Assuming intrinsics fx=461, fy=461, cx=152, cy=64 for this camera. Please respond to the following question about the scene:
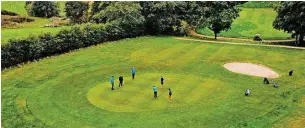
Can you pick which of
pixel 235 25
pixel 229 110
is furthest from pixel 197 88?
pixel 235 25

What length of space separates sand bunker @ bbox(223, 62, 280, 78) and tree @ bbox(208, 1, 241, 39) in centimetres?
1618

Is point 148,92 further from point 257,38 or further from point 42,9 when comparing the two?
point 42,9

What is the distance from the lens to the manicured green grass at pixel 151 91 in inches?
1745

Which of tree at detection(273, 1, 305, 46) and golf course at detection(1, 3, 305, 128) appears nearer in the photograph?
golf course at detection(1, 3, 305, 128)

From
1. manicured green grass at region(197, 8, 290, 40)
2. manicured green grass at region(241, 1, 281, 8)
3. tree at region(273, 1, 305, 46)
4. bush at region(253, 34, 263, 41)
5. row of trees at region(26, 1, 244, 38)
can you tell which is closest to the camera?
tree at region(273, 1, 305, 46)

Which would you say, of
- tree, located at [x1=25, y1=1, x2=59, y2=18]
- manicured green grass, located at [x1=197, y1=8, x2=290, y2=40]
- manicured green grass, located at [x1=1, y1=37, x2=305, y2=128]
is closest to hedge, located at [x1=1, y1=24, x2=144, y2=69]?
manicured green grass, located at [x1=1, y1=37, x2=305, y2=128]

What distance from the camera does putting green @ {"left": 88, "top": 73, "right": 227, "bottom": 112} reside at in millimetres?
46850

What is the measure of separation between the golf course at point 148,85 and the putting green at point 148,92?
10 centimetres

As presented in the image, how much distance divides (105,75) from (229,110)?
18341 millimetres

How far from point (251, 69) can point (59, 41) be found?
28.1m

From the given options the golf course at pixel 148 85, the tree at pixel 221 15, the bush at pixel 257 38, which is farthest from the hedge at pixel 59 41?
the bush at pixel 257 38

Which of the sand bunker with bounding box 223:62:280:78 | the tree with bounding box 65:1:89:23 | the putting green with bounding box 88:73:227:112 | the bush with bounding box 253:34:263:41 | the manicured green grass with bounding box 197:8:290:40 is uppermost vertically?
the tree with bounding box 65:1:89:23

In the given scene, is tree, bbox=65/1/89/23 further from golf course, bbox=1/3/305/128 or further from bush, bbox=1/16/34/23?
golf course, bbox=1/3/305/128

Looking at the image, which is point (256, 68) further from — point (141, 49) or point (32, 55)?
point (32, 55)
